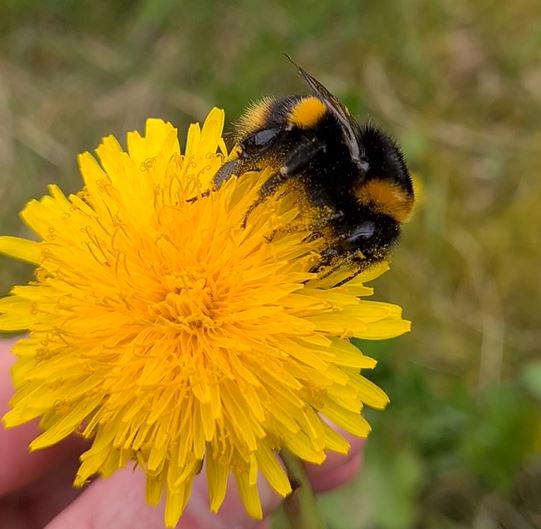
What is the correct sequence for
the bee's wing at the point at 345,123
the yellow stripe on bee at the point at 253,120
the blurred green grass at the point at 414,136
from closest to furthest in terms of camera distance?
the bee's wing at the point at 345,123, the yellow stripe on bee at the point at 253,120, the blurred green grass at the point at 414,136

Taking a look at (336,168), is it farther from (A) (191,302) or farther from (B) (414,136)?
(B) (414,136)

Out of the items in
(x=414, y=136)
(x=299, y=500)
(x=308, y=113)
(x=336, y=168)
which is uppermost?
(x=308, y=113)

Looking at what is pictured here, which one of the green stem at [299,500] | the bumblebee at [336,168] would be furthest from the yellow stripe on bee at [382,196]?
the green stem at [299,500]

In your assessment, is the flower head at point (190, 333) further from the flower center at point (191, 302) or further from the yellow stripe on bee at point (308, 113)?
the yellow stripe on bee at point (308, 113)

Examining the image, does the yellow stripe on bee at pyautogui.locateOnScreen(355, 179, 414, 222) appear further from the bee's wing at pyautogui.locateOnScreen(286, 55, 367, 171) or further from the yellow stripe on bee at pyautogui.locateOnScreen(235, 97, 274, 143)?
the yellow stripe on bee at pyautogui.locateOnScreen(235, 97, 274, 143)

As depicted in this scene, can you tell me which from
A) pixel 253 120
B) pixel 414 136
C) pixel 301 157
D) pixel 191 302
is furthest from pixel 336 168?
pixel 414 136

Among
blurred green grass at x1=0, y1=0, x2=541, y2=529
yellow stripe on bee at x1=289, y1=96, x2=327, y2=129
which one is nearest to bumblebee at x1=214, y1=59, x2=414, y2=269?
yellow stripe on bee at x1=289, y1=96, x2=327, y2=129
